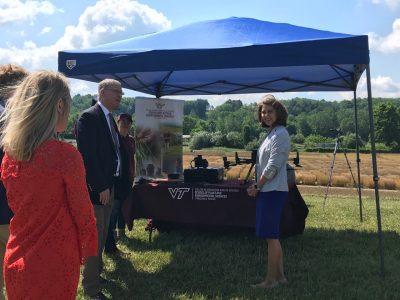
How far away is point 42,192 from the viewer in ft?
5.64

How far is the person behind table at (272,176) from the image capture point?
12.1 feet

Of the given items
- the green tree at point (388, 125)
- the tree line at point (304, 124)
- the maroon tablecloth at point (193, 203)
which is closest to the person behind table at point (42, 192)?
the maroon tablecloth at point (193, 203)

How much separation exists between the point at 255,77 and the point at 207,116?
410 feet

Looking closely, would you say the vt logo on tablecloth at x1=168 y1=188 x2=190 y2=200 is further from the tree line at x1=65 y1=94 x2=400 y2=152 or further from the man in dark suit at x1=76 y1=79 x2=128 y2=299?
the tree line at x1=65 y1=94 x2=400 y2=152

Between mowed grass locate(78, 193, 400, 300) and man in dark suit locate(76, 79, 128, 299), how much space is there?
0.35 metres

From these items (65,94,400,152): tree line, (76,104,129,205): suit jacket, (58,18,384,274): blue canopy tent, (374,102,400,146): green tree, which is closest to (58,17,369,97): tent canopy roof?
(58,18,384,274): blue canopy tent

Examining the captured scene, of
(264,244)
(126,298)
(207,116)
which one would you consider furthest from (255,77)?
(207,116)

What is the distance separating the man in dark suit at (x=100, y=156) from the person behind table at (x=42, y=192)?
1665 millimetres

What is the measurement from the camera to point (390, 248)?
5312mm

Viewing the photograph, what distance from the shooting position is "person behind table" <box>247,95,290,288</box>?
12.1 ft

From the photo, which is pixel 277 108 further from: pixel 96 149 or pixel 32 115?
pixel 32 115

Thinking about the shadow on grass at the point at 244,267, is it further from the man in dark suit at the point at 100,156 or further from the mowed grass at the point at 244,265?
the man in dark suit at the point at 100,156

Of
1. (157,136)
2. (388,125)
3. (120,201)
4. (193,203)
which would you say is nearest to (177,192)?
(193,203)

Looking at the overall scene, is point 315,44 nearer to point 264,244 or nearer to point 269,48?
point 269,48
